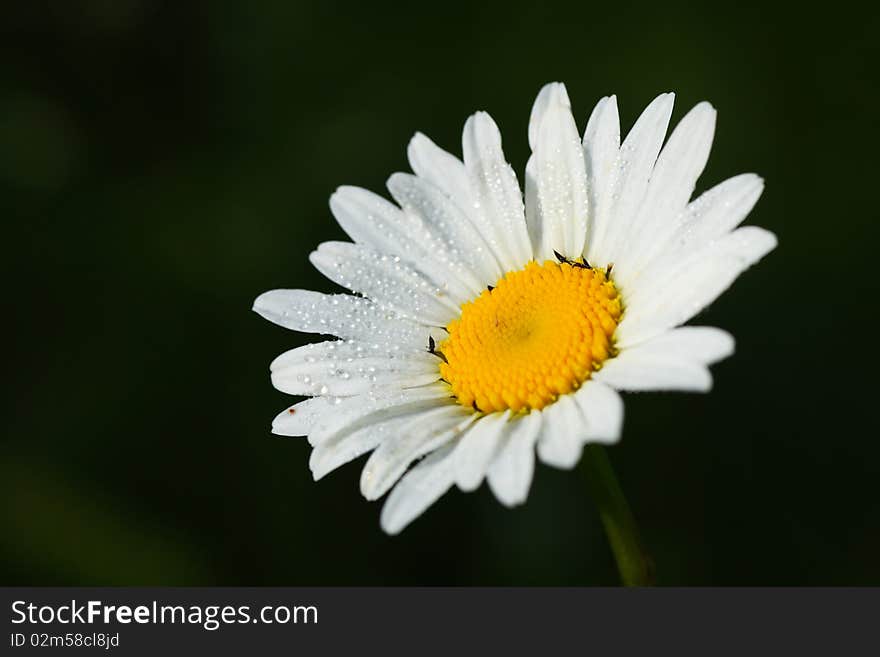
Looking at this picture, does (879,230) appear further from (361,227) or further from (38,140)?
(38,140)

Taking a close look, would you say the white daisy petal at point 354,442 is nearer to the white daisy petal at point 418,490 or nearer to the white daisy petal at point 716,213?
the white daisy petal at point 418,490

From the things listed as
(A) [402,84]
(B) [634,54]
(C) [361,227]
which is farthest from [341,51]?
(C) [361,227]

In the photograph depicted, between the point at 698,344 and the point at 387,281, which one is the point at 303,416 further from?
the point at 698,344

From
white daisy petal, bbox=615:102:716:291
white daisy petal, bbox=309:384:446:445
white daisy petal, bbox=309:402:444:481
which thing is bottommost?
white daisy petal, bbox=309:402:444:481

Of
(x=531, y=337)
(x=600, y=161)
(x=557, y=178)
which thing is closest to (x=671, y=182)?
(x=600, y=161)

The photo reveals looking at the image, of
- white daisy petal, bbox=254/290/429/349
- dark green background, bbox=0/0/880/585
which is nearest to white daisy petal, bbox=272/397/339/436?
white daisy petal, bbox=254/290/429/349

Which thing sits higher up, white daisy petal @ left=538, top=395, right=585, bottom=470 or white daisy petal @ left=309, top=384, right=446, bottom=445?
white daisy petal @ left=309, top=384, right=446, bottom=445

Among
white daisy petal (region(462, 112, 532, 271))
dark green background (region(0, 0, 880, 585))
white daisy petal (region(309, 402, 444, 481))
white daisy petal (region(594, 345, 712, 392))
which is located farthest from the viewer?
dark green background (region(0, 0, 880, 585))

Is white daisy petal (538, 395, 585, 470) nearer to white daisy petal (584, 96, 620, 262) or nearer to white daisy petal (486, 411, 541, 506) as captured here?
white daisy petal (486, 411, 541, 506)
